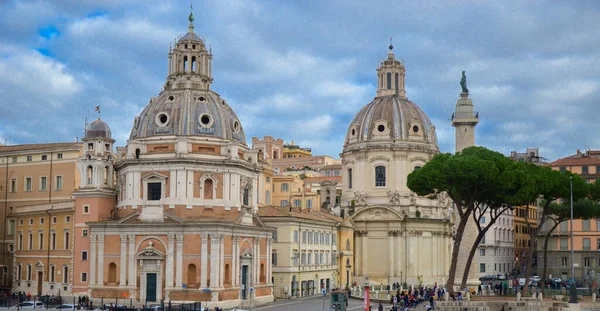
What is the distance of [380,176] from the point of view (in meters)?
105

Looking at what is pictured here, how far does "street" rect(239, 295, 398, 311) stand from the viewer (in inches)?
2884

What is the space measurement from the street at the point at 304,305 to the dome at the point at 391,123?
84.7 ft

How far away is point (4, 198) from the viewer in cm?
9188

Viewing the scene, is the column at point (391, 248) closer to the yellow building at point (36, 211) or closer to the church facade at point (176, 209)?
the church facade at point (176, 209)

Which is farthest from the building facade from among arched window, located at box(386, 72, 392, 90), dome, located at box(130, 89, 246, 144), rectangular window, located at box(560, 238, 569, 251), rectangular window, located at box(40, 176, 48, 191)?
rectangular window, located at box(40, 176, 48, 191)

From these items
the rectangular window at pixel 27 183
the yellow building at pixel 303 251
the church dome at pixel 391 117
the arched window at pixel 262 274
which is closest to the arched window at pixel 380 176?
the church dome at pixel 391 117

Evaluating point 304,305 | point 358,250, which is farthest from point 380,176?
point 304,305

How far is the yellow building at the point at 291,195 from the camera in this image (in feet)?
394

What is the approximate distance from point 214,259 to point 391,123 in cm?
→ 3881

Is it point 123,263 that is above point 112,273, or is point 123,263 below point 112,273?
above

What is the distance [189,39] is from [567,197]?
120 feet

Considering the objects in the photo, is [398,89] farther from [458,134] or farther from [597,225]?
[597,225]

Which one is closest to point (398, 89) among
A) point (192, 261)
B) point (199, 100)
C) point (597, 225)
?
point (597, 225)

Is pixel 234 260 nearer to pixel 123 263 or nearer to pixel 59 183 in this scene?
pixel 123 263
